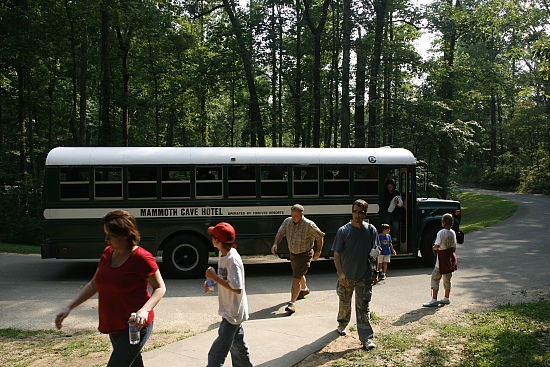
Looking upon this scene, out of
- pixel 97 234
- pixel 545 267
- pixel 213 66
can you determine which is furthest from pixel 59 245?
pixel 213 66

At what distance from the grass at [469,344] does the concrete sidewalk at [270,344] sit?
1.89 ft

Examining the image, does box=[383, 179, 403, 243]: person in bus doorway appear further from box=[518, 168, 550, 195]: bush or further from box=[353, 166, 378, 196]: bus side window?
box=[518, 168, 550, 195]: bush

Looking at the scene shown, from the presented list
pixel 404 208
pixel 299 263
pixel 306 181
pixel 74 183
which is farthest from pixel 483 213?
pixel 74 183

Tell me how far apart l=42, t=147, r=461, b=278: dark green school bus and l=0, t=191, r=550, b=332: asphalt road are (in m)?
0.79

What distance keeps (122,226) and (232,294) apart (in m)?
1.42

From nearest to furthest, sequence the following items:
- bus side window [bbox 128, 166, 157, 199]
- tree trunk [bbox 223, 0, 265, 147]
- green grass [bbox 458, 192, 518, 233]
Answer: bus side window [bbox 128, 166, 157, 199], green grass [bbox 458, 192, 518, 233], tree trunk [bbox 223, 0, 265, 147]

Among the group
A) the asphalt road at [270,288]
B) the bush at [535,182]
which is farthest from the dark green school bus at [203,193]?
the bush at [535,182]

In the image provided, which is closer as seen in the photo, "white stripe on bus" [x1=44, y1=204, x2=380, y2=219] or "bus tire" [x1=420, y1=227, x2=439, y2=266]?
"white stripe on bus" [x1=44, y1=204, x2=380, y2=219]

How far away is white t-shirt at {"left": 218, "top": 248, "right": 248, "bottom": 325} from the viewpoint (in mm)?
4875

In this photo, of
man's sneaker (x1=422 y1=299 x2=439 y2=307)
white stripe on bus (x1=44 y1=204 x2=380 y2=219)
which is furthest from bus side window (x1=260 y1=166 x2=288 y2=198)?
man's sneaker (x1=422 y1=299 x2=439 y2=307)

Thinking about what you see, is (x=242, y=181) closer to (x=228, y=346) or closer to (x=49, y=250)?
(x=49, y=250)

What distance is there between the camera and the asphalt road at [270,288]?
27.8 feet

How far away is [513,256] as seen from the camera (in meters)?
14.2

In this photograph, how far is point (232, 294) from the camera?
16.2 feet
